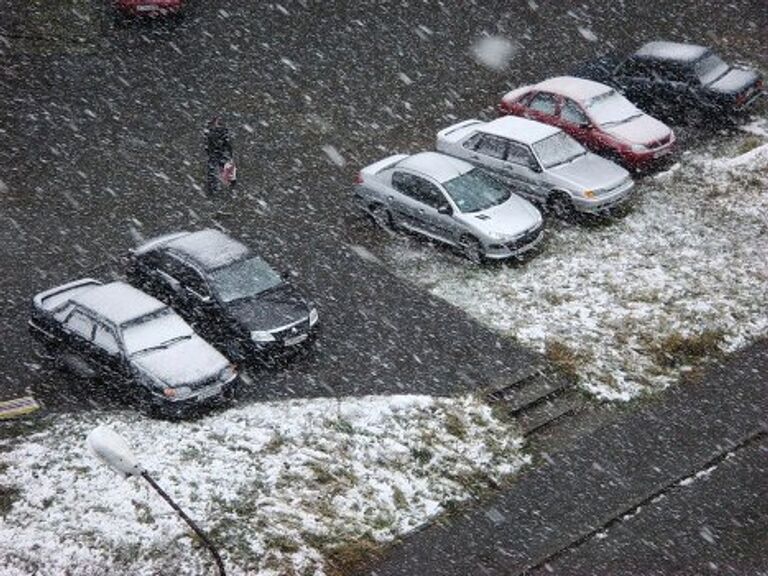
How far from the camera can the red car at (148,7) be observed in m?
27.0

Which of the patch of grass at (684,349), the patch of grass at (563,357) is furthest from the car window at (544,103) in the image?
the patch of grass at (563,357)

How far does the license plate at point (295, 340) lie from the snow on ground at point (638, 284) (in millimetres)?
2981

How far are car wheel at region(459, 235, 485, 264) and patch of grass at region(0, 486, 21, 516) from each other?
8917 mm

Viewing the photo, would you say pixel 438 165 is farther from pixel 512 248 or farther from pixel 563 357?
pixel 563 357

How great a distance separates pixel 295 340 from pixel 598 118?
9221mm

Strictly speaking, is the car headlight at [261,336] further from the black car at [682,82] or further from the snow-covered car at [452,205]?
the black car at [682,82]

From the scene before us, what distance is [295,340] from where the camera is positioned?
16234 mm

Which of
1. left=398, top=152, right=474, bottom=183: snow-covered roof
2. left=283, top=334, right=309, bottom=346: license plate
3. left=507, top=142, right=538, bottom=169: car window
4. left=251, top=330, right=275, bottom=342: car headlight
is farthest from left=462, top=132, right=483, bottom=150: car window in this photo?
left=251, top=330, right=275, bottom=342: car headlight

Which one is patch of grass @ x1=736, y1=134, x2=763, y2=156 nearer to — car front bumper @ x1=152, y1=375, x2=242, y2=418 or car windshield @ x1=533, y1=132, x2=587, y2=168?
car windshield @ x1=533, y1=132, x2=587, y2=168

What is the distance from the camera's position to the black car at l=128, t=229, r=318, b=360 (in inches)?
634

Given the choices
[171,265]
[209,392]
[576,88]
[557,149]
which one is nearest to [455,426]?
[209,392]

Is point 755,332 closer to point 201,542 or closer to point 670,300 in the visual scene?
point 670,300

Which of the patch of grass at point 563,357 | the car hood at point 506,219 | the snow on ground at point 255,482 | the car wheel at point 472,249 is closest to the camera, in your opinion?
the snow on ground at point 255,482

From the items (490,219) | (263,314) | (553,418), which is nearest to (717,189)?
(490,219)
